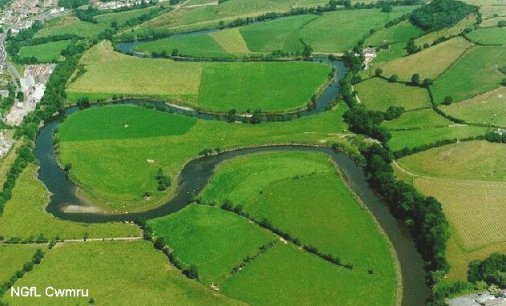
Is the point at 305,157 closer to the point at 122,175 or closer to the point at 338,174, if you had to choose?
the point at 338,174

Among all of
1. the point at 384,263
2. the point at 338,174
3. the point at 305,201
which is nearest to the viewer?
the point at 384,263

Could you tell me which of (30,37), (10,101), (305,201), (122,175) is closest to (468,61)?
(305,201)

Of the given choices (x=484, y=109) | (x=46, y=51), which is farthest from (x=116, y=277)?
(x=46, y=51)

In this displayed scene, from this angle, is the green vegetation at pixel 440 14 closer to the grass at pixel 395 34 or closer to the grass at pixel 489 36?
the grass at pixel 395 34

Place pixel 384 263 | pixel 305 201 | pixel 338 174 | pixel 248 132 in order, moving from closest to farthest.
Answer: pixel 384 263 → pixel 305 201 → pixel 338 174 → pixel 248 132

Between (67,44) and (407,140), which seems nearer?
(407,140)

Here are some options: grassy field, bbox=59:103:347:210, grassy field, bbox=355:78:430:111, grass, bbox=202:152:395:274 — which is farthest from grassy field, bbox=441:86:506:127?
grass, bbox=202:152:395:274
